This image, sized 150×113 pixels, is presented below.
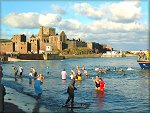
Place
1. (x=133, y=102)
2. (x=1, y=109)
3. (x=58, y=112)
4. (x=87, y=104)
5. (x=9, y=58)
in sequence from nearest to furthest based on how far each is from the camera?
(x=1, y=109), (x=58, y=112), (x=87, y=104), (x=133, y=102), (x=9, y=58)

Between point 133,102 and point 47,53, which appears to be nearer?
point 133,102

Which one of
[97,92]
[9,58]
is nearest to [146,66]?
[97,92]

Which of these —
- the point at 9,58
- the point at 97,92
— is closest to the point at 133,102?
the point at 97,92

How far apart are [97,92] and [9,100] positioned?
877 cm

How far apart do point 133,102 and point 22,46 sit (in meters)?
182

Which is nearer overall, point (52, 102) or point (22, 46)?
point (52, 102)

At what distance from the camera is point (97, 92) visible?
2695 centimetres

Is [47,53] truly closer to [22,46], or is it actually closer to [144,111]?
[22,46]

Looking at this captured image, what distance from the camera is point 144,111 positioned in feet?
60.5

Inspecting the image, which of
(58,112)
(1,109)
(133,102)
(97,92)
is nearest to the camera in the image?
(1,109)

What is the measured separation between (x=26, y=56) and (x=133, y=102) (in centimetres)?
15394

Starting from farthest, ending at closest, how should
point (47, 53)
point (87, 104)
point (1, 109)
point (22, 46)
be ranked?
point (22, 46) < point (47, 53) < point (87, 104) < point (1, 109)

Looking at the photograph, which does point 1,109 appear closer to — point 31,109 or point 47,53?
point 31,109

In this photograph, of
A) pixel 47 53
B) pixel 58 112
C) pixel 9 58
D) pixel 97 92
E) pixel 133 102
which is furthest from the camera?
pixel 47 53
